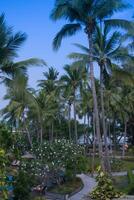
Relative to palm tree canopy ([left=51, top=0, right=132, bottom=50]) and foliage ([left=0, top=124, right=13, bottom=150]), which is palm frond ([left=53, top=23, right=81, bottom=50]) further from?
foliage ([left=0, top=124, right=13, bottom=150])

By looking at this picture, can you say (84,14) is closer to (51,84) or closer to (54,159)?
(54,159)

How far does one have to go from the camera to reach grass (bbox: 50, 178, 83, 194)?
31.5 metres

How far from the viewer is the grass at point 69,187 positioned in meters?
31.5

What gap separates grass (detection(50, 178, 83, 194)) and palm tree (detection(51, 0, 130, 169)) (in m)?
4.16

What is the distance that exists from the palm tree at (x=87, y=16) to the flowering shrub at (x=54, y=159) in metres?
4.56

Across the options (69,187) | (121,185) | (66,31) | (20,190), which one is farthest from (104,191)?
(69,187)

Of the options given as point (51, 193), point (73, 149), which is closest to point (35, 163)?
point (51, 193)

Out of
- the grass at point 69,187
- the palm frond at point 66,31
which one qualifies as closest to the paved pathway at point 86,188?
the grass at point 69,187

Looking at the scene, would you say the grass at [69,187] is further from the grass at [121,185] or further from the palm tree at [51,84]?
the palm tree at [51,84]

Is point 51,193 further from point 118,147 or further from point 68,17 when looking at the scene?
point 118,147

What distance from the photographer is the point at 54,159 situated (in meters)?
33.8

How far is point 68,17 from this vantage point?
99.0ft

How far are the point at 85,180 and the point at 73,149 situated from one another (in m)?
2.87

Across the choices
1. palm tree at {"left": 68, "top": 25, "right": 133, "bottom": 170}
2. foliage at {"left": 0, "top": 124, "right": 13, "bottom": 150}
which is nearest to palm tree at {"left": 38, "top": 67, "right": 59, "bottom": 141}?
palm tree at {"left": 68, "top": 25, "right": 133, "bottom": 170}
